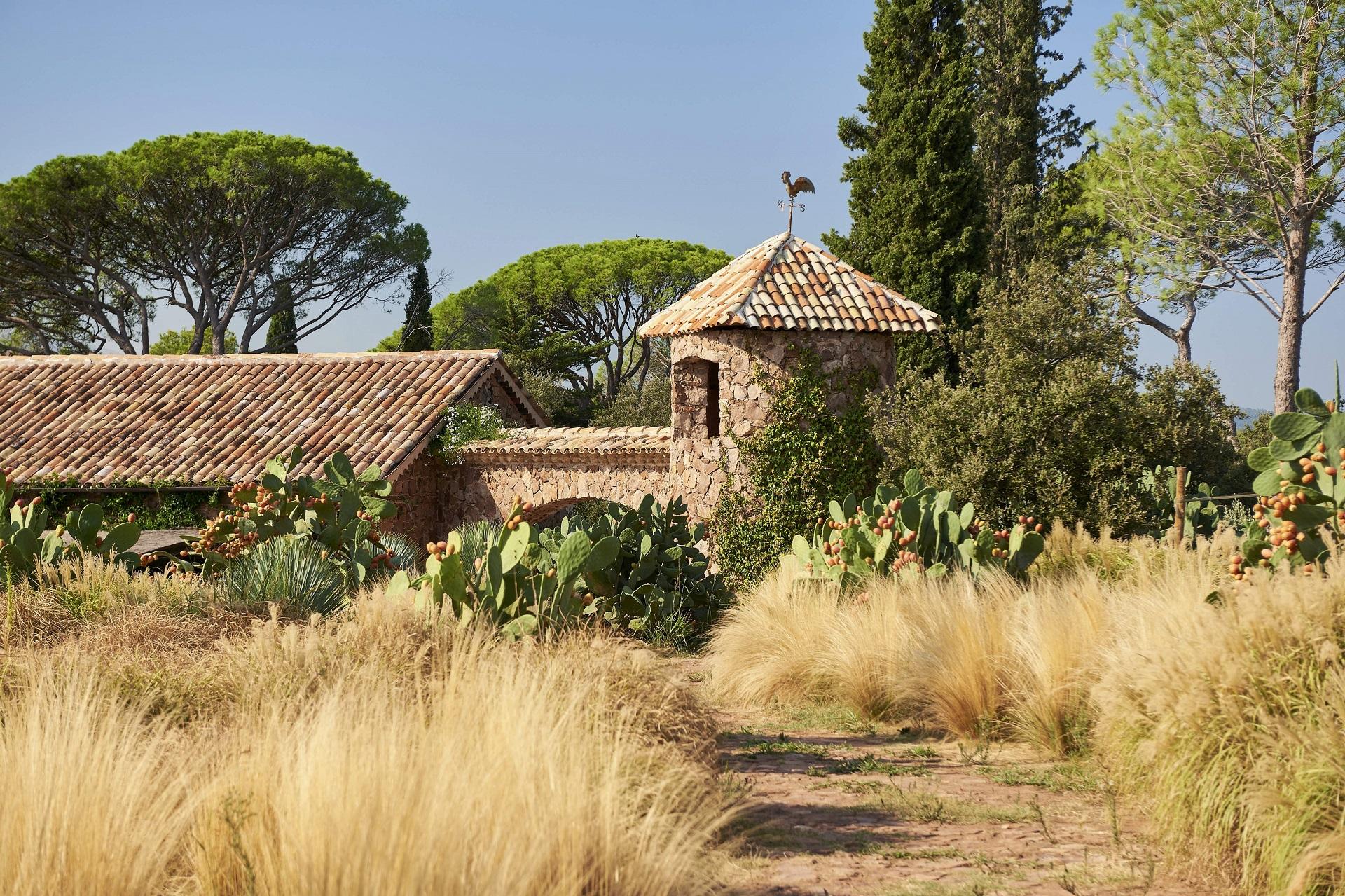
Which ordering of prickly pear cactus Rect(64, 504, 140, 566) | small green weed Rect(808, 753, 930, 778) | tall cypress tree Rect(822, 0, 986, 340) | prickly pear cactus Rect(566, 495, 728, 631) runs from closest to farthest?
small green weed Rect(808, 753, 930, 778) < prickly pear cactus Rect(64, 504, 140, 566) < prickly pear cactus Rect(566, 495, 728, 631) < tall cypress tree Rect(822, 0, 986, 340)

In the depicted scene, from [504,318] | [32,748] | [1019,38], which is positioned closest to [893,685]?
[32,748]

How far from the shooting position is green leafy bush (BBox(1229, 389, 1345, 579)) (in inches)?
250

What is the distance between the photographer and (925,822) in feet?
17.6

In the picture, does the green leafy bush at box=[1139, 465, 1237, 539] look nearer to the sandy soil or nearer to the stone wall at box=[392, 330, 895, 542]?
the stone wall at box=[392, 330, 895, 542]

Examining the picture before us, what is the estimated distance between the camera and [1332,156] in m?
22.6

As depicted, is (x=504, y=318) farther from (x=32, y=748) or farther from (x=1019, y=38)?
(x=32, y=748)

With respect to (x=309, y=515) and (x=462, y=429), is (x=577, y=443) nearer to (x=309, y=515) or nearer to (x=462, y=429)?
(x=462, y=429)

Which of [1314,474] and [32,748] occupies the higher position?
[1314,474]

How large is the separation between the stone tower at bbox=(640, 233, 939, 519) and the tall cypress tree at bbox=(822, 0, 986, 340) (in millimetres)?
6738

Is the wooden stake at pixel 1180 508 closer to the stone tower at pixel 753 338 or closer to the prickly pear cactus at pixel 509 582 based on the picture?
the stone tower at pixel 753 338

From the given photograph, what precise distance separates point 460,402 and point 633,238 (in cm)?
2417

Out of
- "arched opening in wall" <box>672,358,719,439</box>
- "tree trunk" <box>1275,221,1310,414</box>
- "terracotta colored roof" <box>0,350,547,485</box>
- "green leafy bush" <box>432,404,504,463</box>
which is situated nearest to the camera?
"arched opening in wall" <box>672,358,719,439</box>

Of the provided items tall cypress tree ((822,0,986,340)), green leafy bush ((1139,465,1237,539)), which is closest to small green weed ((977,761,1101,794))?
green leafy bush ((1139,465,1237,539))

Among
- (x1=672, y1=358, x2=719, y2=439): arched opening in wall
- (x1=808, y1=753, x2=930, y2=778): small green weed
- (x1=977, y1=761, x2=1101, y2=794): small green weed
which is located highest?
(x1=672, y1=358, x2=719, y2=439): arched opening in wall
